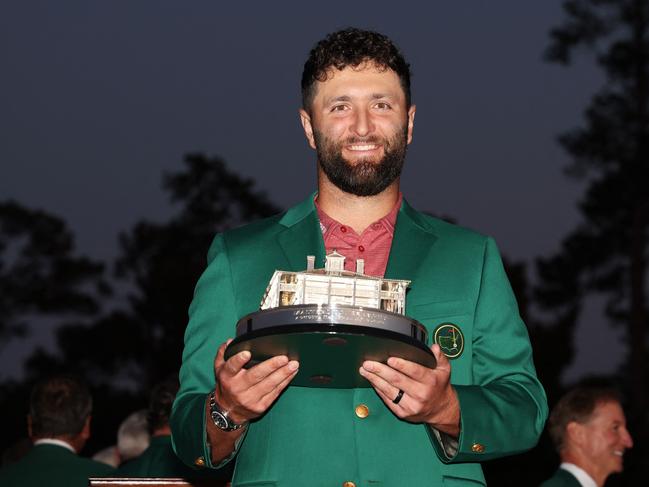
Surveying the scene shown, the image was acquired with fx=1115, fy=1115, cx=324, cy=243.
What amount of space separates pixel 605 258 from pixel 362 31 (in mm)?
35473

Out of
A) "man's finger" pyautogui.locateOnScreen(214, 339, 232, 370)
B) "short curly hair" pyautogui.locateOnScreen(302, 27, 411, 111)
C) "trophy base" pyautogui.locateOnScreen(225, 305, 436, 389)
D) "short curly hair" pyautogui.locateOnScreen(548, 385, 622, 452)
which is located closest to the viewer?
"trophy base" pyautogui.locateOnScreen(225, 305, 436, 389)

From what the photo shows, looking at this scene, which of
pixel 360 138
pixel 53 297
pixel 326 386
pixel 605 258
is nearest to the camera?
pixel 326 386

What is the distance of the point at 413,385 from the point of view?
3174 millimetres

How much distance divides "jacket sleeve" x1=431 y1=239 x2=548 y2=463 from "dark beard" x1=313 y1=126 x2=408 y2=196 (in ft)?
1.44

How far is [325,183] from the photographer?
156 inches

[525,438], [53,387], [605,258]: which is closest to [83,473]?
[53,387]

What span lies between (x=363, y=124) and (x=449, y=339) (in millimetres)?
769

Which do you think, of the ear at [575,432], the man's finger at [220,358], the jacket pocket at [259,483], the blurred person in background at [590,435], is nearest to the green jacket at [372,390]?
the jacket pocket at [259,483]

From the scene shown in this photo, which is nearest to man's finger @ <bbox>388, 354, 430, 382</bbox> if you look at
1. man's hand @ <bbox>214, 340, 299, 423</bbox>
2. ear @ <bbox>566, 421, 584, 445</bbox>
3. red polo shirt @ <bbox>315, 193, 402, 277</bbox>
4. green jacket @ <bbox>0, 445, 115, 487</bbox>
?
man's hand @ <bbox>214, 340, 299, 423</bbox>

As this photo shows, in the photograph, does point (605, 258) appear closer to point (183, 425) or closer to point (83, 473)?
point (83, 473)

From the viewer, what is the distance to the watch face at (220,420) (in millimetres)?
3393

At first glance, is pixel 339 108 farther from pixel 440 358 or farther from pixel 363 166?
pixel 440 358

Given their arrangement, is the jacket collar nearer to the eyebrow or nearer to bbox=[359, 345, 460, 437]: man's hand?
the eyebrow

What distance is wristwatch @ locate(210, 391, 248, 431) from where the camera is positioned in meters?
3.39
